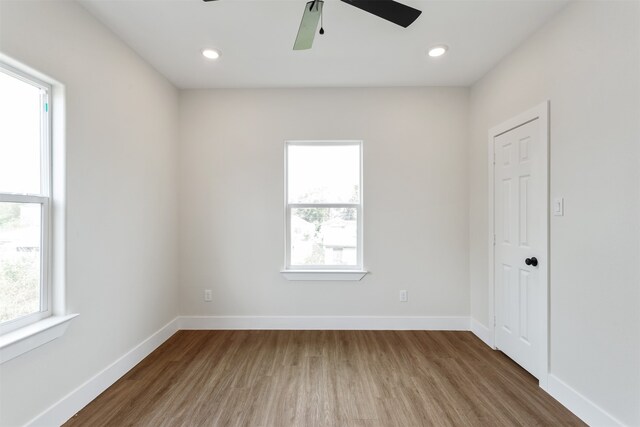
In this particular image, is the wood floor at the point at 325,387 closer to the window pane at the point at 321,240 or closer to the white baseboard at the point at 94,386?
the white baseboard at the point at 94,386

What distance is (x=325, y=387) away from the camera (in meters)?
A: 2.15

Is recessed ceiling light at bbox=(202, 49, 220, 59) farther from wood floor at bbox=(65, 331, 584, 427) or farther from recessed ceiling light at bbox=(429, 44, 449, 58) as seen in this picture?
wood floor at bbox=(65, 331, 584, 427)

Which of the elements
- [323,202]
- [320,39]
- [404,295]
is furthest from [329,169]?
[404,295]

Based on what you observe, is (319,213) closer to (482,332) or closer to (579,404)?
(482,332)

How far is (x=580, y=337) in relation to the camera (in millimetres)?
1840

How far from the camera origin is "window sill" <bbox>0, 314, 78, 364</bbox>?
1.45 meters

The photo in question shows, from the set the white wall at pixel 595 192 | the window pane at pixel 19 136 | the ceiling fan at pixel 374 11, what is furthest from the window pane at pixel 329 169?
the window pane at pixel 19 136

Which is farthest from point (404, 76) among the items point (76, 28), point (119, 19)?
point (76, 28)

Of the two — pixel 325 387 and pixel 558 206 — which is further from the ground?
pixel 558 206

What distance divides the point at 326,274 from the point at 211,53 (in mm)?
2369

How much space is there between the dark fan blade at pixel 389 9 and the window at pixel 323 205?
163 cm

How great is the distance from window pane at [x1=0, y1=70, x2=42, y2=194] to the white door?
3329mm

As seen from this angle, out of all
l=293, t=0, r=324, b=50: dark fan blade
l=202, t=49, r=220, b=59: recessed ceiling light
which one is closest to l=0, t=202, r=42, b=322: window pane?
l=202, t=49, r=220, b=59: recessed ceiling light

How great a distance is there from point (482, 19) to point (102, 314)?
11.3 ft
